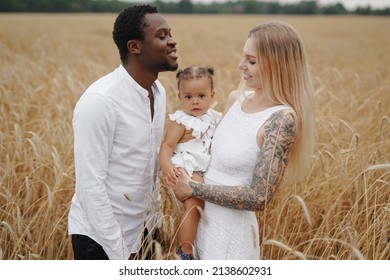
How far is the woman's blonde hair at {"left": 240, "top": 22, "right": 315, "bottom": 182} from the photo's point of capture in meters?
1.68

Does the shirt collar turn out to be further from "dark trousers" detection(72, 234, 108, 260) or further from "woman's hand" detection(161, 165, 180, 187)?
"dark trousers" detection(72, 234, 108, 260)

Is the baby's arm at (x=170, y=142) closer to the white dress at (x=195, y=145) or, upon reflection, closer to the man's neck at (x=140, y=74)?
the white dress at (x=195, y=145)

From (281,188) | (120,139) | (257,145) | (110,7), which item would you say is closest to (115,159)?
(120,139)

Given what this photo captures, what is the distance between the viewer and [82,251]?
1828mm

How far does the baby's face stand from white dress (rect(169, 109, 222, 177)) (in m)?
0.04

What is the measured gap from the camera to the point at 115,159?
178 centimetres

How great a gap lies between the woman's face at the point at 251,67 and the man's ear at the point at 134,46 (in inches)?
17.5

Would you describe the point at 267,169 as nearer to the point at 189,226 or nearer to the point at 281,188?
the point at 189,226

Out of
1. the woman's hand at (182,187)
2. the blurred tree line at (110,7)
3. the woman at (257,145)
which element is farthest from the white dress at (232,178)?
the blurred tree line at (110,7)

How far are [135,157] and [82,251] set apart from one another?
18.8 inches

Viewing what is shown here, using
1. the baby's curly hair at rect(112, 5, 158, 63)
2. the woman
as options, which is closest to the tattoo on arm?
the woman

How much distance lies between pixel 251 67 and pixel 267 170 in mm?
445

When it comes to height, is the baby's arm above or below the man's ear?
below

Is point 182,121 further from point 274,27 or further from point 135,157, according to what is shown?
point 274,27
